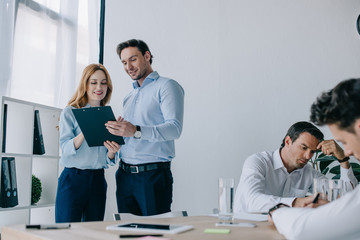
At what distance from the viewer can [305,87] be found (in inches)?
132

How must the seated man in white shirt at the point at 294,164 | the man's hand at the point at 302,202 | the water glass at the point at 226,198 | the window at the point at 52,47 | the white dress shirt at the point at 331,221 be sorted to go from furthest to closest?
the window at the point at 52,47
the seated man in white shirt at the point at 294,164
the man's hand at the point at 302,202
the water glass at the point at 226,198
the white dress shirt at the point at 331,221

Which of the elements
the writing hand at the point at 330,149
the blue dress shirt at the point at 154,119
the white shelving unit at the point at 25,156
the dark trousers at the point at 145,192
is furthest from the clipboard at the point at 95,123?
the writing hand at the point at 330,149

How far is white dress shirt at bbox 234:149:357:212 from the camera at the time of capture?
2.18 meters

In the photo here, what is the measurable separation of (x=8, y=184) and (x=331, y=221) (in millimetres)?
2452

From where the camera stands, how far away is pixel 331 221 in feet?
3.43

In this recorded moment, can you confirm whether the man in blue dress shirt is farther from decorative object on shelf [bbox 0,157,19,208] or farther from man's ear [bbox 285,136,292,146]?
decorative object on shelf [bbox 0,157,19,208]

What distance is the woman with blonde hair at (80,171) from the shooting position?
2.52m

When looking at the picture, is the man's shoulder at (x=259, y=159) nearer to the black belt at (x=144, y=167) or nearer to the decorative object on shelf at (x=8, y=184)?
the black belt at (x=144, y=167)

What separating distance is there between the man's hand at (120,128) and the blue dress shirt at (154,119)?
9cm

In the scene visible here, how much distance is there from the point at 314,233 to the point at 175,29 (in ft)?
10.3

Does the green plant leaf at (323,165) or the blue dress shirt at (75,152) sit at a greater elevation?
the blue dress shirt at (75,152)

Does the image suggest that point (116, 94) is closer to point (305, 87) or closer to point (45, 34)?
point (45, 34)

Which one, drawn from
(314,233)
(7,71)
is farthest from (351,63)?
(7,71)

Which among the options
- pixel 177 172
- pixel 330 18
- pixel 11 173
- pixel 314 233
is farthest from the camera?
pixel 177 172
